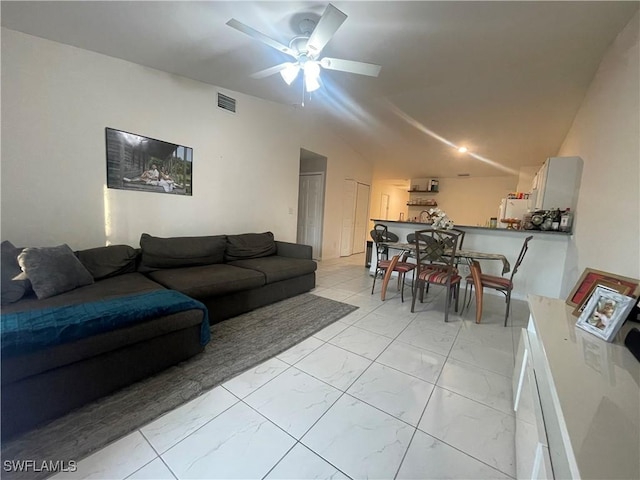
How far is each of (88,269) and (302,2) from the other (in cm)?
298

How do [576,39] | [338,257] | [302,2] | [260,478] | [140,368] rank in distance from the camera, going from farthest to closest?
[338,257], [576,39], [302,2], [140,368], [260,478]

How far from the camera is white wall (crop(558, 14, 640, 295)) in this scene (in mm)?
1692

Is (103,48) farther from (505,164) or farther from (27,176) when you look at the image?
(505,164)

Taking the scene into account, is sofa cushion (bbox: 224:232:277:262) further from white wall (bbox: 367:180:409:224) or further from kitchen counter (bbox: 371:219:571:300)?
white wall (bbox: 367:180:409:224)

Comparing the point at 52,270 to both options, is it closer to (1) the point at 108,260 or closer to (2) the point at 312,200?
(1) the point at 108,260

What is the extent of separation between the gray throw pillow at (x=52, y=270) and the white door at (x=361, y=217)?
5.82m

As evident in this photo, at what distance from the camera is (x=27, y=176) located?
2.20 meters

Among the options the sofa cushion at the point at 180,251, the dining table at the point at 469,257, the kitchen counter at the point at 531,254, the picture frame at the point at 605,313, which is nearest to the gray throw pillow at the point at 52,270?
the sofa cushion at the point at 180,251

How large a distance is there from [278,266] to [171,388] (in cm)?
178

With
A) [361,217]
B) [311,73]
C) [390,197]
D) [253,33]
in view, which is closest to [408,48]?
[311,73]

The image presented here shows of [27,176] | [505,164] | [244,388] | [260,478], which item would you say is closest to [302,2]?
[27,176]

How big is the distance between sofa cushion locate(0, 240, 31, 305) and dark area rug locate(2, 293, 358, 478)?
39.3 inches

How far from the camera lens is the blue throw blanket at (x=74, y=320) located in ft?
3.97

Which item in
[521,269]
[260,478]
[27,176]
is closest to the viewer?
[260,478]
